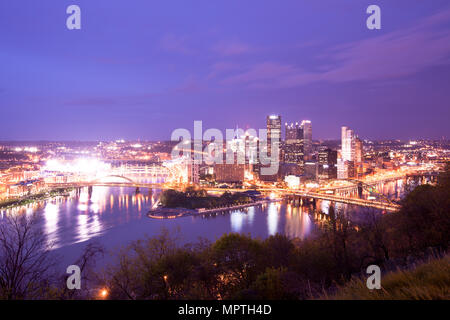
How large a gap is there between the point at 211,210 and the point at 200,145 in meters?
19.3

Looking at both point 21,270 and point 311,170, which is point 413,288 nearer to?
point 21,270

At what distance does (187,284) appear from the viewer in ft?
8.54

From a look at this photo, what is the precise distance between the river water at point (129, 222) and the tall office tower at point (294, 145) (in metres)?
19.0

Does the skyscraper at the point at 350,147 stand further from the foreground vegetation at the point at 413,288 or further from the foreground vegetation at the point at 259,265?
the foreground vegetation at the point at 413,288

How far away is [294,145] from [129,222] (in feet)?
91.1

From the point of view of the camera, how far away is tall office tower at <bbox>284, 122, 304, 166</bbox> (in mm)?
33594

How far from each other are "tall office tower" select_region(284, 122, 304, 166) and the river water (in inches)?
747

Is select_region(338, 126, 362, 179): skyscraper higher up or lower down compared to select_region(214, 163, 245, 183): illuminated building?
higher up

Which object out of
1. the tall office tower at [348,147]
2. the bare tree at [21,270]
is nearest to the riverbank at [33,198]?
the bare tree at [21,270]

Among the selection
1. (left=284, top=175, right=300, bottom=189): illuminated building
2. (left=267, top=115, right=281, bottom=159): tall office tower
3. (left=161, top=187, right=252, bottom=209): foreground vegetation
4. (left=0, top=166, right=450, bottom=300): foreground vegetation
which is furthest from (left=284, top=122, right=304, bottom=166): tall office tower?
(left=0, top=166, right=450, bottom=300): foreground vegetation

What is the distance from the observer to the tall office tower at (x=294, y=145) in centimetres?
3359

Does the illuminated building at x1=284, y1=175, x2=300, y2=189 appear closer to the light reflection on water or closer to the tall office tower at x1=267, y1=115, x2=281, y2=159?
the light reflection on water
